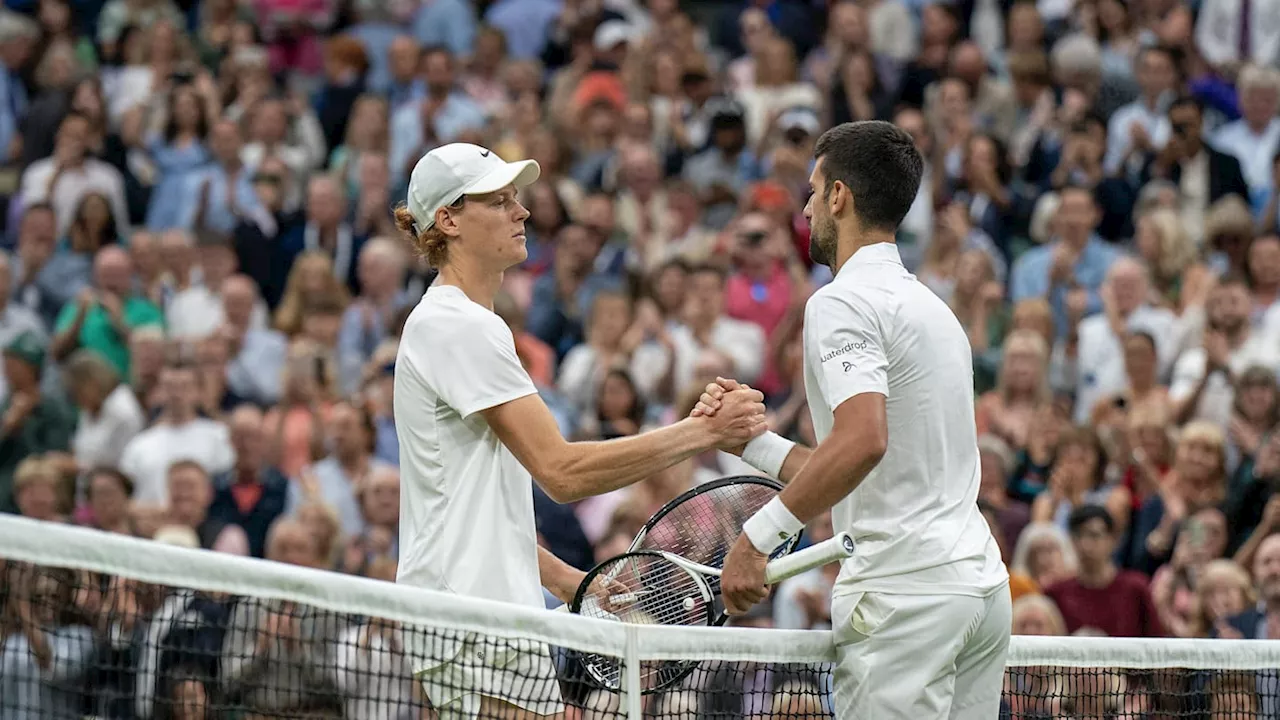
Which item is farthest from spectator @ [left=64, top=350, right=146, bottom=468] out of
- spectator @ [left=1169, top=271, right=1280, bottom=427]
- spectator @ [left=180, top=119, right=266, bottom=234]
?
spectator @ [left=1169, top=271, right=1280, bottom=427]

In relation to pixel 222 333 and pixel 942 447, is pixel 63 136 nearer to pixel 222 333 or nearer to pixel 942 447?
pixel 222 333

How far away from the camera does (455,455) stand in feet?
17.2

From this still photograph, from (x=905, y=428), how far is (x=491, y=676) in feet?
4.18

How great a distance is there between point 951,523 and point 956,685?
479 mm

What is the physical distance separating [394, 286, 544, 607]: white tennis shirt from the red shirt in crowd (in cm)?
551

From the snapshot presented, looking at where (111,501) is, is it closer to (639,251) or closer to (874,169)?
(639,251)

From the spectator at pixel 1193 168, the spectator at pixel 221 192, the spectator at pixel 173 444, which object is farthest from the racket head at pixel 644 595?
the spectator at pixel 221 192

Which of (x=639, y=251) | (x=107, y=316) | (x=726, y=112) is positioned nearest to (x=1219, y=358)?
(x=639, y=251)

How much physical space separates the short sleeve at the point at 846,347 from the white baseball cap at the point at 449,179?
1040 mm

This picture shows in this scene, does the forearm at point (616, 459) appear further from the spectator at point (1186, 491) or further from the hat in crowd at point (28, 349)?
the hat in crowd at point (28, 349)

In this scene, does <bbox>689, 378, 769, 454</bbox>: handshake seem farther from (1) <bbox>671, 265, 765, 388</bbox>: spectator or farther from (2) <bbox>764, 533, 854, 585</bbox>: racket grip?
(1) <bbox>671, 265, 765, 388</bbox>: spectator

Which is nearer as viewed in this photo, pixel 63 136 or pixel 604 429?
pixel 604 429

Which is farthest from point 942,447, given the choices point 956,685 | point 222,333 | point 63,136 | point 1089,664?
point 63,136

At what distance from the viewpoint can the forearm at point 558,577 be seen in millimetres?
5828
